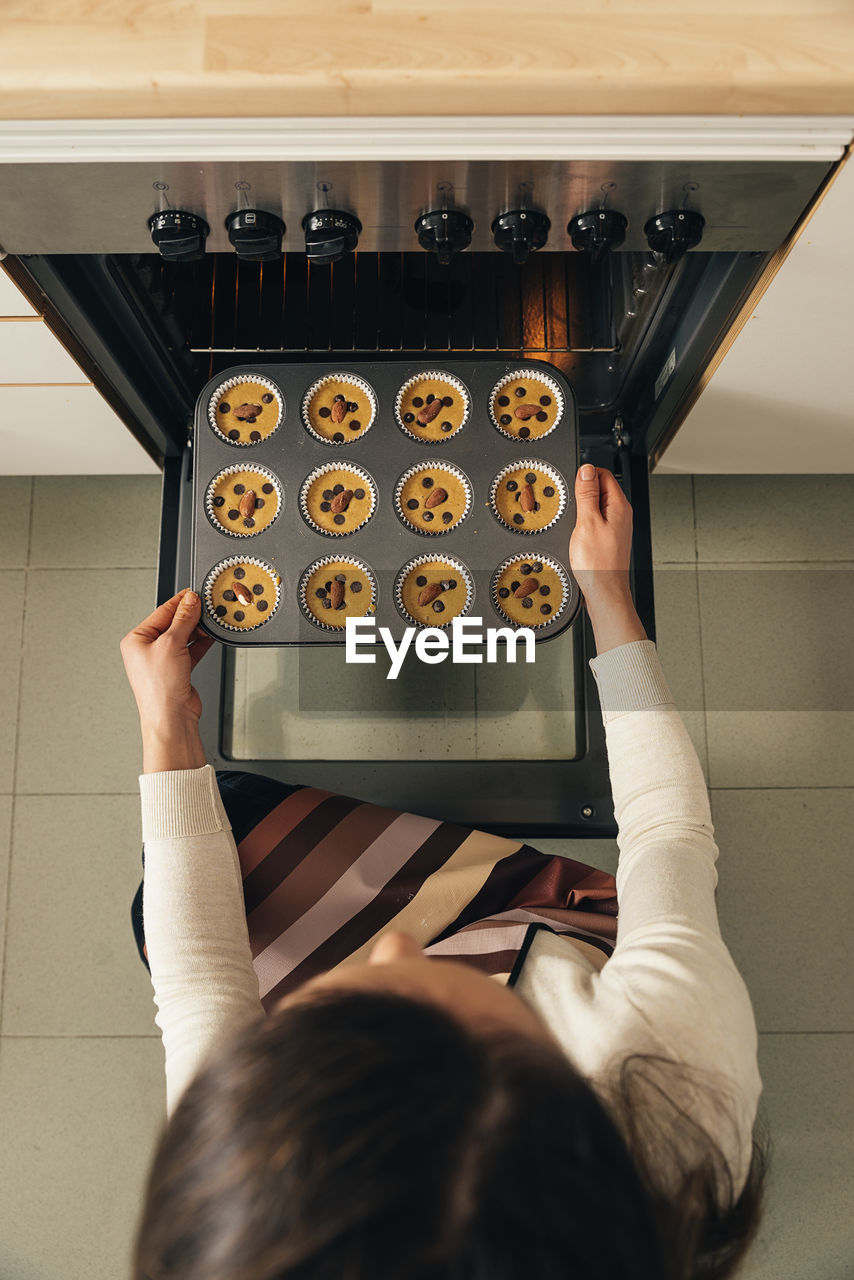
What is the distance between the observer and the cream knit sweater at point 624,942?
2.41 feet

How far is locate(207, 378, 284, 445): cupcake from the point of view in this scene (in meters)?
1.16

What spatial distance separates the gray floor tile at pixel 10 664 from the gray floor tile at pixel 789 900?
4.36ft

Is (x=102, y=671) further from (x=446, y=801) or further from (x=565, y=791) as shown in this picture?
(x=565, y=791)

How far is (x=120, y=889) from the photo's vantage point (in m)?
1.69

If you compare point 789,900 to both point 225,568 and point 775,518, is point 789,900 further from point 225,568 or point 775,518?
point 225,568

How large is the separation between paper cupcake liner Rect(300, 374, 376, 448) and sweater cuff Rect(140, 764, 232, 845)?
44 centimetres

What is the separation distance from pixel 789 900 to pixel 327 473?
117 cm

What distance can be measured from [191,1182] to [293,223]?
83 cm

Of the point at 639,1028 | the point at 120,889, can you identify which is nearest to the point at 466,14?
the point at 639,1028

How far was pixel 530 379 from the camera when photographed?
115 centimetres

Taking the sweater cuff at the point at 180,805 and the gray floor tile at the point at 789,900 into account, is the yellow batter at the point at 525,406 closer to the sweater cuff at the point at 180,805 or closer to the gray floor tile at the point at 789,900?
the sweater cuff at the point at 180,805

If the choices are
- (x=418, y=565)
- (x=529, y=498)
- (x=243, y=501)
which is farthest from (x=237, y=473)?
(x=529, y=498)

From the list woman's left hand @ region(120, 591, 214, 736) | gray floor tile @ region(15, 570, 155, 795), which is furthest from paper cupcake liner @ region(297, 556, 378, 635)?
gray floor tile @ region(15, 570, 155, 795)

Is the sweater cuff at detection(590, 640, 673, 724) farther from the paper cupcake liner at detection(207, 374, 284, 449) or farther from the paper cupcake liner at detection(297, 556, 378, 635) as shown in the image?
the paper cupcake liner at detection(207, 374, 284, 449)
